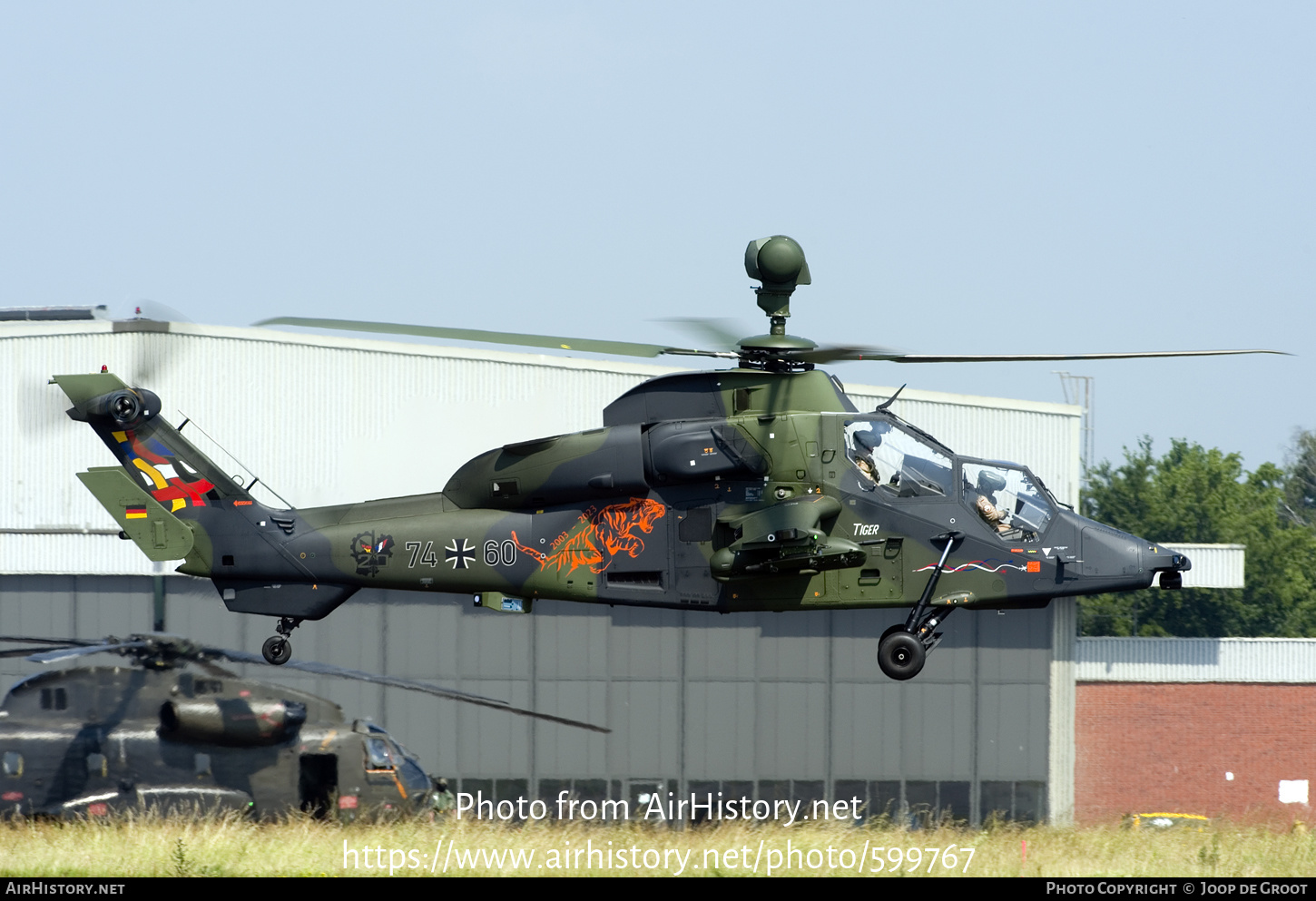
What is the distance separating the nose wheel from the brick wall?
1072 inches

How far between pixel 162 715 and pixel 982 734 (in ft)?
67.8

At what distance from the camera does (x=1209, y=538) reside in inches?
2936

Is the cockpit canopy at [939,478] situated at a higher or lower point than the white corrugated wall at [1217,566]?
higher

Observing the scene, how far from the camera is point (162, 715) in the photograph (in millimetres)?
22578

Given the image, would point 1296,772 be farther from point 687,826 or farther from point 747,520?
point 747,520

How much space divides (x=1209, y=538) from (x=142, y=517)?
6631cm

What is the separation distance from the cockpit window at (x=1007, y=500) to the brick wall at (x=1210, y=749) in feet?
79.9

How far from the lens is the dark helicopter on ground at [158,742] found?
22531 mm

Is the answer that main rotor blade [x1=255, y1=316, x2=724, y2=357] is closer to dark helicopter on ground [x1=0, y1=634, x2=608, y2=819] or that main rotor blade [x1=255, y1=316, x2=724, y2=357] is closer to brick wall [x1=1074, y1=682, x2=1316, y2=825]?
dark helicopter on ground [x1=0, y1=634, x2=608, y2=819]

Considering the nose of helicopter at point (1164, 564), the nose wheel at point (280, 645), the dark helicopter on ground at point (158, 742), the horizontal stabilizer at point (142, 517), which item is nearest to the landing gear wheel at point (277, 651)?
the nose wheel at point (280, 645)

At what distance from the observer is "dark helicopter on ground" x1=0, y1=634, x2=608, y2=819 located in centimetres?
2253

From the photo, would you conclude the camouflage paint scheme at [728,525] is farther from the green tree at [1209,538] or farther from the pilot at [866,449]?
the green tree at [1209,538]

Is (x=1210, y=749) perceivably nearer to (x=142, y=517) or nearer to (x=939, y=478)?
(x=939, y=478)

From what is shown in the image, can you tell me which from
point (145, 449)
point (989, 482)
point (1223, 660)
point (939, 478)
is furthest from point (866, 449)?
point (1223, 660)
